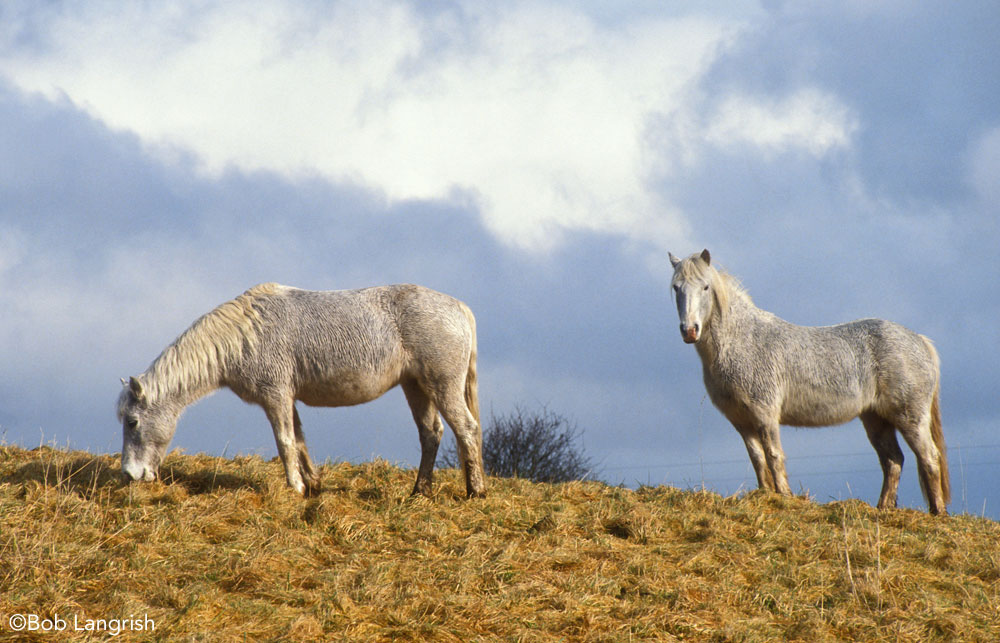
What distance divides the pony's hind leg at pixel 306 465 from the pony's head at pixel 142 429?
4.06 ft

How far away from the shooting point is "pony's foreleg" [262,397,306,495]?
929cm

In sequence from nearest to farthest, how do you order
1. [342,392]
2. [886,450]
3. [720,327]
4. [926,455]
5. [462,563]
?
[462,563], [342,392], [720,327], [926,455], [886,450]

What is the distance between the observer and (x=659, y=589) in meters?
7.71

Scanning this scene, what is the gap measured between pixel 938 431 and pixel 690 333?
4272 millimetres

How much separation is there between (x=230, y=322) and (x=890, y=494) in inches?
335

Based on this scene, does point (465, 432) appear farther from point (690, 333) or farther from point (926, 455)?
point (926, 455)

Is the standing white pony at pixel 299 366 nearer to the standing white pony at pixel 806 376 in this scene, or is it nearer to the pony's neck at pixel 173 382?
the pony's neck at pixel 173 382

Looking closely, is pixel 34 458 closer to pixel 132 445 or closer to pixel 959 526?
pixel 132 445

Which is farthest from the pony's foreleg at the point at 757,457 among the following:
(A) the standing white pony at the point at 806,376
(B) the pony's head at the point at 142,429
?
(B) the pony's head at the point at 142,429

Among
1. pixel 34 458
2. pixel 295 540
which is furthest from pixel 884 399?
pixel 34 458

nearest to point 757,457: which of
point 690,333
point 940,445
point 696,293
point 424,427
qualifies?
point 690,333

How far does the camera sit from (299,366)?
9445 millimetres

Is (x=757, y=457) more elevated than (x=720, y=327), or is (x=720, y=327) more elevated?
(x=720, y=327)

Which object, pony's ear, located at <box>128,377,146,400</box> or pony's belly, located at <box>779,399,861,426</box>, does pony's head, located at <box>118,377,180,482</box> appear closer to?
pony's ear, located at <box>128,377,146,400</box>
